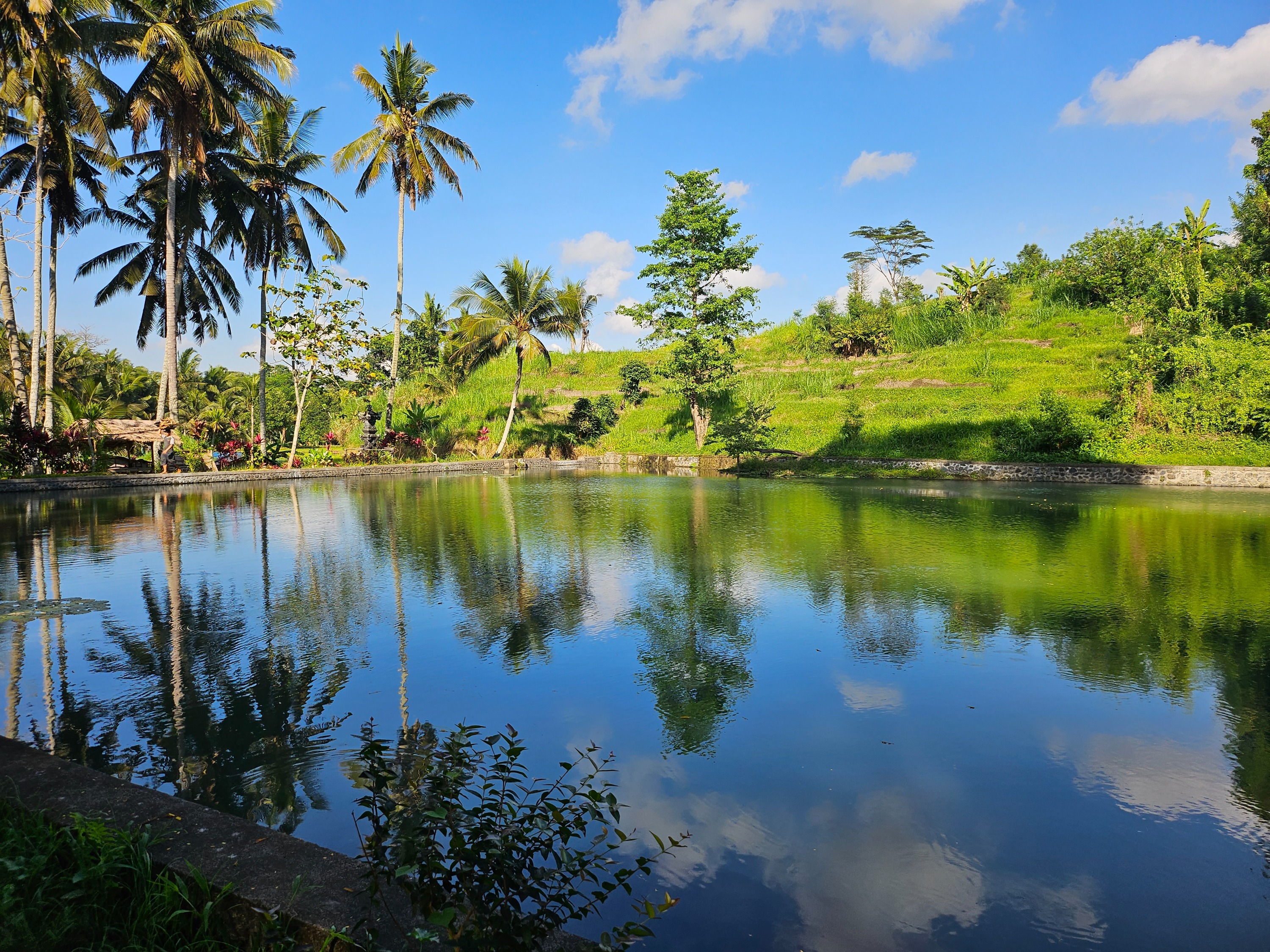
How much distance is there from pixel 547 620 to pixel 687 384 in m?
19.8

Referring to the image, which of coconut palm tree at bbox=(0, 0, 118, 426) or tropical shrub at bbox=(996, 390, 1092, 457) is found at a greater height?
coconut palm tree at bbox=(0, 0, 118, 426)

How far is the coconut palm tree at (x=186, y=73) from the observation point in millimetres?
16750

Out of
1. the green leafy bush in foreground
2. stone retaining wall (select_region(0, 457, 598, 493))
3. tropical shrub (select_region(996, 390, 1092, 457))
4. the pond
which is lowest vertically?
the pond

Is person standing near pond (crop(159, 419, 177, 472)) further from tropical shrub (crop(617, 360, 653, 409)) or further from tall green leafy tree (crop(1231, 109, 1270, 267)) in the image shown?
Result: tall green leafy tree (crop(1231, 109, 1270, 267))

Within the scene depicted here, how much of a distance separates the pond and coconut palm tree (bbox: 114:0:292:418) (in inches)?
488

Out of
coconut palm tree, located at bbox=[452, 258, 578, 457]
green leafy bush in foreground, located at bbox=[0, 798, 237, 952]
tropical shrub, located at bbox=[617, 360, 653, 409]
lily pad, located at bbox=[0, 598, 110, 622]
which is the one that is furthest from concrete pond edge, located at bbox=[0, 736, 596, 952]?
tropical shrub, located at bbox=[617, 360, 653, 409]

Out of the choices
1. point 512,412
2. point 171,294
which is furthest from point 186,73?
point 512,412

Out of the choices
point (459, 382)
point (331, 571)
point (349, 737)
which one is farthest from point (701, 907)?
point (459, 382)

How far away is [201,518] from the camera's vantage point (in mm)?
11516

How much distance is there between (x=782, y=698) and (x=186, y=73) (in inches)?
777

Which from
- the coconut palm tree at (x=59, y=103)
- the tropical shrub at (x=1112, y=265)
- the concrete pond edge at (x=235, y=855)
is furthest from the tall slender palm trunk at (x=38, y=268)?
the tropical shrub at (x=1112, y=265)

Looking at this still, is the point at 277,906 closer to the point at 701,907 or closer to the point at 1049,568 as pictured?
the point at 701,907

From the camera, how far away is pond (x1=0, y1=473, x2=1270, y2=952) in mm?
2357

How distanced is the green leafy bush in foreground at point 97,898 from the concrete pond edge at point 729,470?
54.5ft
